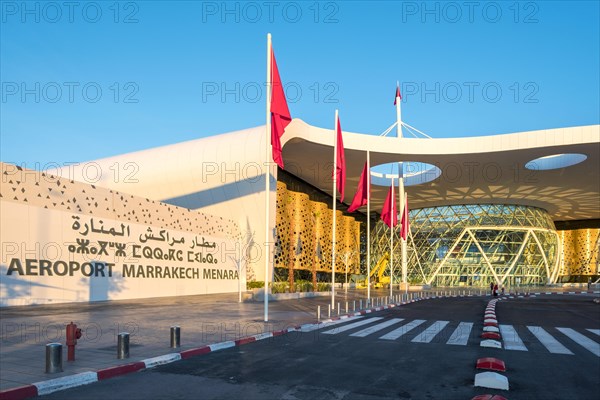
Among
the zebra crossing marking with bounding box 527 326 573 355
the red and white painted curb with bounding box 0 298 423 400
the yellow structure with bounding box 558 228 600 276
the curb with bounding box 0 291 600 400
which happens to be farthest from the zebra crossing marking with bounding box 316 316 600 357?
the yellow structure with bounding box 558 228 600 276

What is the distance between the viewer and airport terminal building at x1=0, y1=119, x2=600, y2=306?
84.6 feet

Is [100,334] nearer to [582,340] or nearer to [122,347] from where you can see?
[122,347]

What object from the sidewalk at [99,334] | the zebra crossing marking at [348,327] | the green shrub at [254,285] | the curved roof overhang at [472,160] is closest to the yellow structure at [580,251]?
the curved roof overhang at [472,160]

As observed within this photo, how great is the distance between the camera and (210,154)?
44812 mm

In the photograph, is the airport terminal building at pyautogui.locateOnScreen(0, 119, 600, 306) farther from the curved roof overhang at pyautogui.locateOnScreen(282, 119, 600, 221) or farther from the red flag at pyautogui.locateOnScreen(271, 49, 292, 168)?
the red flag at pyautogui.locateOnScreen(271, 49, 292, 168)

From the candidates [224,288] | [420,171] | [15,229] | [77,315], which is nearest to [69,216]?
[15,229]

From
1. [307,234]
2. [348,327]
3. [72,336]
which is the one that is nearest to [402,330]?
[348,327]

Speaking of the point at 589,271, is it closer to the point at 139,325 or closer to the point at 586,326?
the point at 586,326

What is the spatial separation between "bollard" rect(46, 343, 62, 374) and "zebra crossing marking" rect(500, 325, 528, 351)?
399 inches

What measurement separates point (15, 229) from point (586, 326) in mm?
25031

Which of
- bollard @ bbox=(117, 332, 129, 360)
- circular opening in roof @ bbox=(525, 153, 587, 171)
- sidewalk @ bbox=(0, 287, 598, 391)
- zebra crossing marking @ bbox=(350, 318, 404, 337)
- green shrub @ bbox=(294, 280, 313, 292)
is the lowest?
green shrub @ bbox=(294, 280, 313, 292)

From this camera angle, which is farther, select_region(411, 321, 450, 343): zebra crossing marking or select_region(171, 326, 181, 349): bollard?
select_region(411, 321, 450, 343): zebra crossing marking

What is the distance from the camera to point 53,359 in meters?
8.19

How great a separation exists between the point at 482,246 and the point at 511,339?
213ft
